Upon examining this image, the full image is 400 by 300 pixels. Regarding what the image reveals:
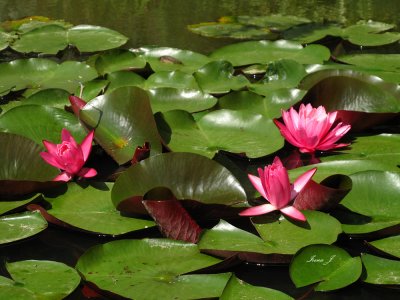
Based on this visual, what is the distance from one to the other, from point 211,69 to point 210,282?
53.7 inches

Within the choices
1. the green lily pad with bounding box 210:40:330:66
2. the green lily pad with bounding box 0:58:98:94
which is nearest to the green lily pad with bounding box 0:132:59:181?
the green lily pad with bounding box 0:58:98:94

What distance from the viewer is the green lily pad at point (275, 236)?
60.8 inches

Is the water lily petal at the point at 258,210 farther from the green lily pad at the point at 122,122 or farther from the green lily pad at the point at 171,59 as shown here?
the green lily pad at the point at 171,59

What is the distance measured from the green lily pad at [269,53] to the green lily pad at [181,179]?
129 cm

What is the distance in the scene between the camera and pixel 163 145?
Result: 200 centimetres

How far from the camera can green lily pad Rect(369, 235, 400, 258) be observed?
1.55 m

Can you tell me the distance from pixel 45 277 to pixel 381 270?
2.43 feet

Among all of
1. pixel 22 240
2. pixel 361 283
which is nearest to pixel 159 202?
pixel 22 240

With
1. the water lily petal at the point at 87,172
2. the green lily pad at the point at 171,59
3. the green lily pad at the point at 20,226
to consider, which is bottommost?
the green lily pad at the point at 20,226

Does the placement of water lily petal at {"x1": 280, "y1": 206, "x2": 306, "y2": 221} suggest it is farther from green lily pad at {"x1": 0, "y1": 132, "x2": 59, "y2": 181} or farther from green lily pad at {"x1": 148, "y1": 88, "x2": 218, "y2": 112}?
green lily pad at {"x1": 148, "y1": 88, "x2": 218, "y2": 112}

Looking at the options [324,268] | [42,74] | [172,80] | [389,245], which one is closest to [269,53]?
[172,80]

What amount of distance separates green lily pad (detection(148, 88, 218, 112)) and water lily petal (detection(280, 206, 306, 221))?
0.77 meters

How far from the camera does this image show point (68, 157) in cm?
181

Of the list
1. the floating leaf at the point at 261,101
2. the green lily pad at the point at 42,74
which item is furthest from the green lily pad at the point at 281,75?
the green lily pad at the point at 42,74
